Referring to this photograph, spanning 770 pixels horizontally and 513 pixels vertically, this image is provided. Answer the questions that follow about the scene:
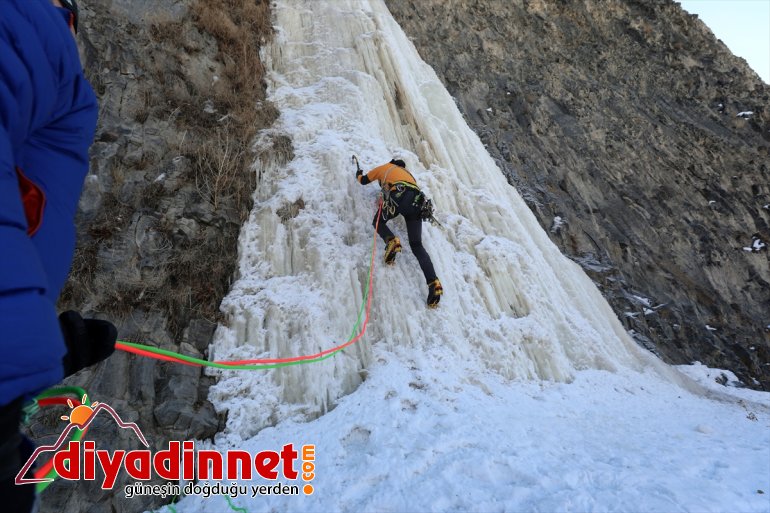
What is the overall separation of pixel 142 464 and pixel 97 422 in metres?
0.55

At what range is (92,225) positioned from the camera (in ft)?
15.5

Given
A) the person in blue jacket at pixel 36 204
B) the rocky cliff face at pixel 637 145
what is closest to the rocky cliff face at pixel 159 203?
the person in blue jacket at pixel 36 204

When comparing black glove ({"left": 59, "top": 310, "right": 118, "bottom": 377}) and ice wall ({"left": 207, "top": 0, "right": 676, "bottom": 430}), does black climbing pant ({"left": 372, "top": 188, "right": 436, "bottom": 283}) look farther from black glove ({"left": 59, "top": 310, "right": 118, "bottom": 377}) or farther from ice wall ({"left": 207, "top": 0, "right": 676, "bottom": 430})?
black glove ({"left": 59, "top": 310, "right": 118, "bottom": 377})

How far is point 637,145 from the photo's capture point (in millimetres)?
12609

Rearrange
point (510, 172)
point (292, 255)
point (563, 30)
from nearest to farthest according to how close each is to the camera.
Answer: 1. point (292, 255)
2. point (510, 172)
3. point (563, 30)

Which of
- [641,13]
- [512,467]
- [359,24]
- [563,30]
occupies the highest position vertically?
[641,13]

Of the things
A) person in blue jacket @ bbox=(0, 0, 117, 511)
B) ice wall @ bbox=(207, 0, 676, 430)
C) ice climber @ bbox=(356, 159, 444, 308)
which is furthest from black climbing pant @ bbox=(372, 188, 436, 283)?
person in blue jacket @ bbox=(0, 0, 117, 511)

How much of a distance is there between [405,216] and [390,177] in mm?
604

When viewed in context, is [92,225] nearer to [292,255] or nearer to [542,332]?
[292,255]

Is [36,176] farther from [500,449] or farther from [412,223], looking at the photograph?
[412,223]

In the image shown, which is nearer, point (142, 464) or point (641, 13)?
point (142, 464)

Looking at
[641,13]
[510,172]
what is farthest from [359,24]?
[641,13]

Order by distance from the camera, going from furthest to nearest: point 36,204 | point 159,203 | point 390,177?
1. point 390,177
2. point 159,203
3. point 36,204

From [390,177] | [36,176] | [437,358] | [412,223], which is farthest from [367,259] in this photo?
[36,176]
